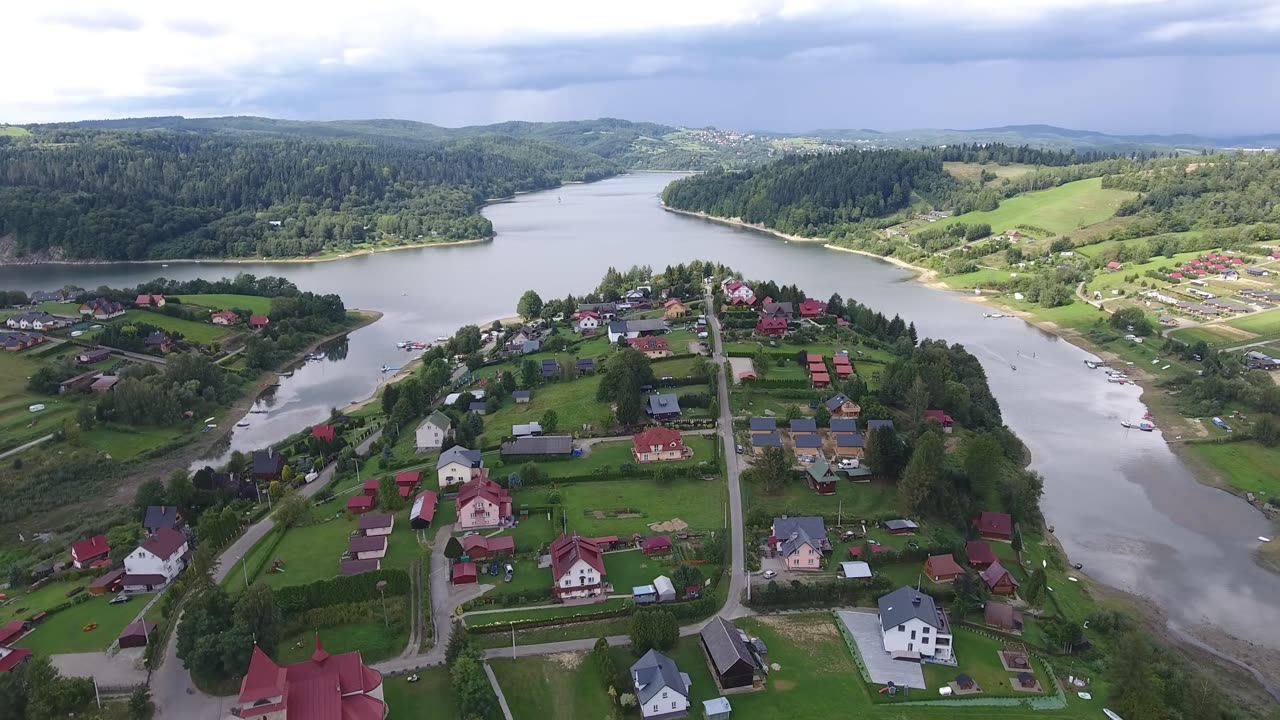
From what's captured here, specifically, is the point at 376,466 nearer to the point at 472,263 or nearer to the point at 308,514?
the point at 308,514

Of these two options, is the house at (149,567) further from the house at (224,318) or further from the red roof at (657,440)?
the house at (224,318)

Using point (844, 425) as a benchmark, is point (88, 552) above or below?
below

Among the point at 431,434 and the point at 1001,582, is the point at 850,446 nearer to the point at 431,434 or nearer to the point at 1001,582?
the point at 1001,582

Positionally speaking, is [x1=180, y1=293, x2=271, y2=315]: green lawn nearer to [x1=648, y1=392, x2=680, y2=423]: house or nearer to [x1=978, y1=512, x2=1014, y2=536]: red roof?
[x1=648, y1=392, x2=680, y2=423]: house

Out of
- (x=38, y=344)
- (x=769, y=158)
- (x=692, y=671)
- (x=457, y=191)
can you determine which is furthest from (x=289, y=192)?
(x=769, y=158)

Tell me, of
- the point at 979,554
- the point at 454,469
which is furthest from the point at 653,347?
the point at 979,554

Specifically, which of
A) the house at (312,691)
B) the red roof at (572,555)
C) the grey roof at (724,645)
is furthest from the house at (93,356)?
the grey roof at (724,645)

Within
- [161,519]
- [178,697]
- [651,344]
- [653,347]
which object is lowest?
[178,697]

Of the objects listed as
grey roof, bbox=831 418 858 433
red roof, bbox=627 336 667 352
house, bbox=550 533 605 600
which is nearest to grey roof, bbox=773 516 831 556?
house, bbox=550 533 605 600
